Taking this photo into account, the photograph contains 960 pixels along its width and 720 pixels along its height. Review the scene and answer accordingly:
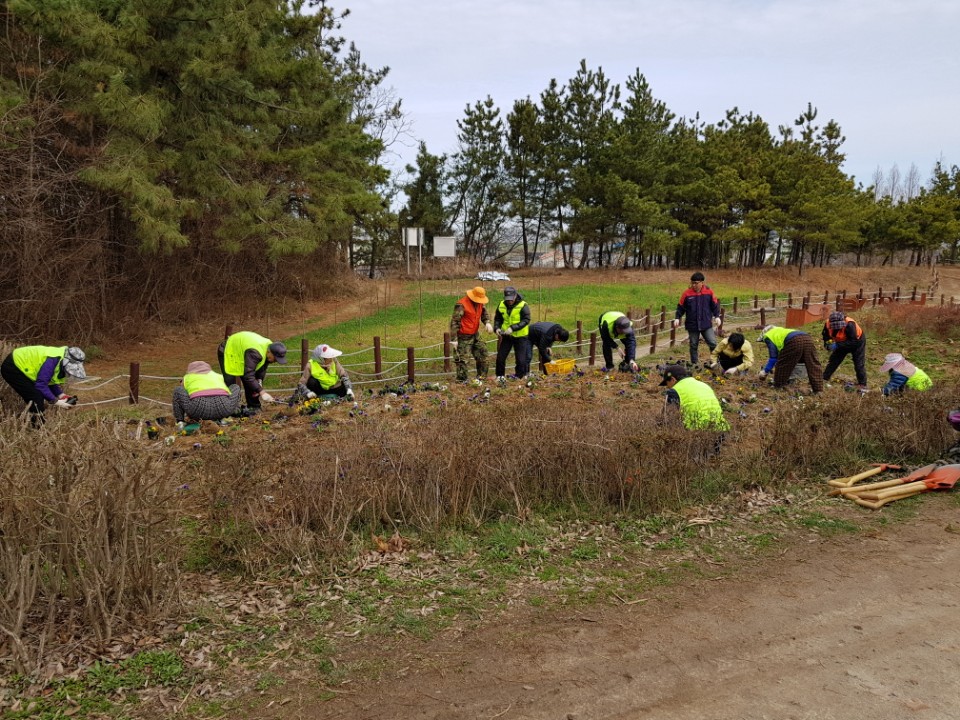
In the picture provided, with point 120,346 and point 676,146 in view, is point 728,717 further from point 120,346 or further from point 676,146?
point 676,146

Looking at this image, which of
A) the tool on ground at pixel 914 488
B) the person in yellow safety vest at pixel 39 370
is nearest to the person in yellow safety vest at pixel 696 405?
the tool on ground at pixel 914 488

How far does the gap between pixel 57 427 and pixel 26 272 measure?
40.3 ft

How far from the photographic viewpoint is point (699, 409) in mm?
6445

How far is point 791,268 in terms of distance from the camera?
137ft

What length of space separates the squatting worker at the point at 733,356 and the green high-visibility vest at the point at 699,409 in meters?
4.32

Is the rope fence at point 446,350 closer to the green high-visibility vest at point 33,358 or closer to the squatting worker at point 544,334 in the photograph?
the squatting worker at point 544,334

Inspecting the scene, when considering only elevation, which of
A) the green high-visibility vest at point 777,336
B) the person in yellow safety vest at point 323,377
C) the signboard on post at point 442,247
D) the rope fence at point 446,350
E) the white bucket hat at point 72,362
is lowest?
the rope fence at point 446,350

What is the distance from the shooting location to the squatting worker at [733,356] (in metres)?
10.7

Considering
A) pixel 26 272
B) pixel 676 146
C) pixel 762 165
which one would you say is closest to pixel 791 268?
pixel 762 165

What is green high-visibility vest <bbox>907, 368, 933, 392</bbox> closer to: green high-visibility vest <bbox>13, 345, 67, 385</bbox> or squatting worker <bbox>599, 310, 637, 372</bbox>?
squatting worker <bbox>599, 310, 637, 372</bbox>

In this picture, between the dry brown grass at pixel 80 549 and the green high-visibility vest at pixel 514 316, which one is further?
the green high-visibility vest at pixel 514 316

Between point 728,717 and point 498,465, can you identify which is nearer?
point 728,717

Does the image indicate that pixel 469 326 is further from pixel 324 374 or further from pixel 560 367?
pixel 324 374

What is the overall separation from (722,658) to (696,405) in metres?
3.02
